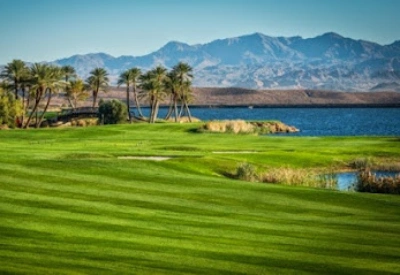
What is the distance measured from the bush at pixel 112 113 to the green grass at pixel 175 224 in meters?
86.5

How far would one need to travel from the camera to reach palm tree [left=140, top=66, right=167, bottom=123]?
13050 centimetres

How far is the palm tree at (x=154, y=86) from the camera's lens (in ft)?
428

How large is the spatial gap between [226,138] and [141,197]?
184 feet

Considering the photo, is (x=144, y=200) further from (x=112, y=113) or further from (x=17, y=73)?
(x=112, y=113)

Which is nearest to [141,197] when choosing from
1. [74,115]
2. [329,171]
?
[329,171]

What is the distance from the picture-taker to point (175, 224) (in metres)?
23.6

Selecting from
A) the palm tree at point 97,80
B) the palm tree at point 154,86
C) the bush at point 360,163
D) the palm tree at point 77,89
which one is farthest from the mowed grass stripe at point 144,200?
the palm tree at point 77,89

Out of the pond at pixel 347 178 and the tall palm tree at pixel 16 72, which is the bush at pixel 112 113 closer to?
the tall palm tree at pixel 16 72

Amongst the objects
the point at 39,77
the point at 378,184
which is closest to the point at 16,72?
the point at 39,77

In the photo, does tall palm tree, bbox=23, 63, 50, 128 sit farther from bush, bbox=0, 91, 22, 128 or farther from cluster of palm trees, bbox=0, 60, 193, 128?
bush, bbox=0, 91, 22, 128

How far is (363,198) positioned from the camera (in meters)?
30.9

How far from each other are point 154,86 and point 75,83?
23.4 meters

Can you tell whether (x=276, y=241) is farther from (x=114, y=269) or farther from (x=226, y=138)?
(x=226, y=138)

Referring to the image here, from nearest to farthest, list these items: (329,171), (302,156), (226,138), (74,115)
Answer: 1. (329,171)
2. (302,156)
3. (226,138)
4. (74,115)
